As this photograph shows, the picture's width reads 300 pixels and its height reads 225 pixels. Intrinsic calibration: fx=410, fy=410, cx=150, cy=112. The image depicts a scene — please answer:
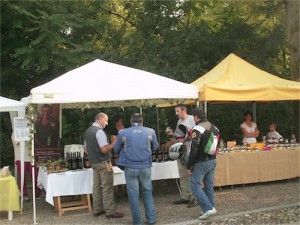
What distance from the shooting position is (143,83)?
6.66 metres

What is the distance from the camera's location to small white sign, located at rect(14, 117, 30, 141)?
6.72 m

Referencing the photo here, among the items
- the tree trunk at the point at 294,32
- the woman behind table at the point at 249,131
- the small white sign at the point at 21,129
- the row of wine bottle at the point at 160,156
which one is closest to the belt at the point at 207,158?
the row of wine bottle at the point at 160,156

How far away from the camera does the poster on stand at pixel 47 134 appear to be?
8.38 m

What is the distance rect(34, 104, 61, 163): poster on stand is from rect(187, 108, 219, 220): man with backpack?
11.6 ft

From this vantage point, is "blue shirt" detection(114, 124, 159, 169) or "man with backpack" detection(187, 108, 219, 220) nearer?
"blue shirt" detection(114, 124, 159, 169)

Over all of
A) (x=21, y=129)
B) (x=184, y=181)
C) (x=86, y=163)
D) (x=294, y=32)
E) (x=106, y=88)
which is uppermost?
(x=294, y=32)

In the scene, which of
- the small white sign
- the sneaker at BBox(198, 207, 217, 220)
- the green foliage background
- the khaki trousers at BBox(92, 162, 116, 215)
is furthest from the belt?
the green foliage background

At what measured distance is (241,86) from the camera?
27.7 feet

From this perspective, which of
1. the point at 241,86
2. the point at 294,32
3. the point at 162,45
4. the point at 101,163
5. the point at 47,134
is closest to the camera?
the point at 101,163

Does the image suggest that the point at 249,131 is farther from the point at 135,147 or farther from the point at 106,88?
the point at 135,147

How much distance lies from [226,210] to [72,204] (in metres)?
2.60

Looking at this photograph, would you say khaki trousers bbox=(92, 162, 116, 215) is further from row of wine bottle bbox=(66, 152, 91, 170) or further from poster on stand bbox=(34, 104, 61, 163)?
poster on stand bbox=(34, 104, 61, 163)

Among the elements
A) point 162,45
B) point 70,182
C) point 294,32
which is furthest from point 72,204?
point 294,32

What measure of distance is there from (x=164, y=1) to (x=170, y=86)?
24.5 feet
